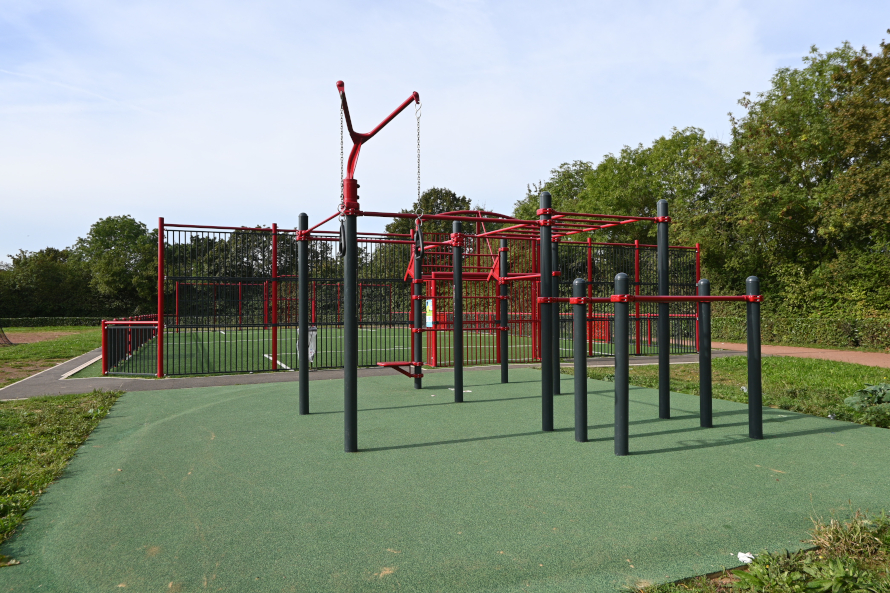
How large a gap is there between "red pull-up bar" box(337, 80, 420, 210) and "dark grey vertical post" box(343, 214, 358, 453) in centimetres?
17

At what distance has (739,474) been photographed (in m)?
4.42

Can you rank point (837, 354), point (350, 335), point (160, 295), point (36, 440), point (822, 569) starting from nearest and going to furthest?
point (822, 569) < point (350, 335) < point (36, 440) < point (160, 295) < point (837, 354)

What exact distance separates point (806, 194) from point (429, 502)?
2223 centimetres

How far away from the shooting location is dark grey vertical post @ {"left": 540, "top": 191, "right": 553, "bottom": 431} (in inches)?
235

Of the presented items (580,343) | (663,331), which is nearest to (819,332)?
(663,331)

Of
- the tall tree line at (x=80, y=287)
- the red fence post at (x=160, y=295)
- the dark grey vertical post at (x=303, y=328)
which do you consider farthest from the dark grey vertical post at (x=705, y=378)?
the tall tree line at (x=80, y=287)

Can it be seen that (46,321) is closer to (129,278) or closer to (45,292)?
(45,292)

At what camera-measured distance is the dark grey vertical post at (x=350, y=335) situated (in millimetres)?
5227

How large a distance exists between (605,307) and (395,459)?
17002 mm

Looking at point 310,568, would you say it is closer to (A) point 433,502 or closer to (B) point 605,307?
(A) point 433,502

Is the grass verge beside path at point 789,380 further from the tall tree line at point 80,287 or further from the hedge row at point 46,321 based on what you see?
the tall tree line at point 80,287

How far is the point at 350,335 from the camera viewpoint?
208 inches

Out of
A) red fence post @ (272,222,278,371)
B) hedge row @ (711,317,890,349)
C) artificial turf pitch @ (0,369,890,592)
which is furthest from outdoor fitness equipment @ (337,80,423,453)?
hedge row @ (711,317,890,349)

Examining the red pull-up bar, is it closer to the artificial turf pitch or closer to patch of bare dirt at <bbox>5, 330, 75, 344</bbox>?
the artificial turf pitch
